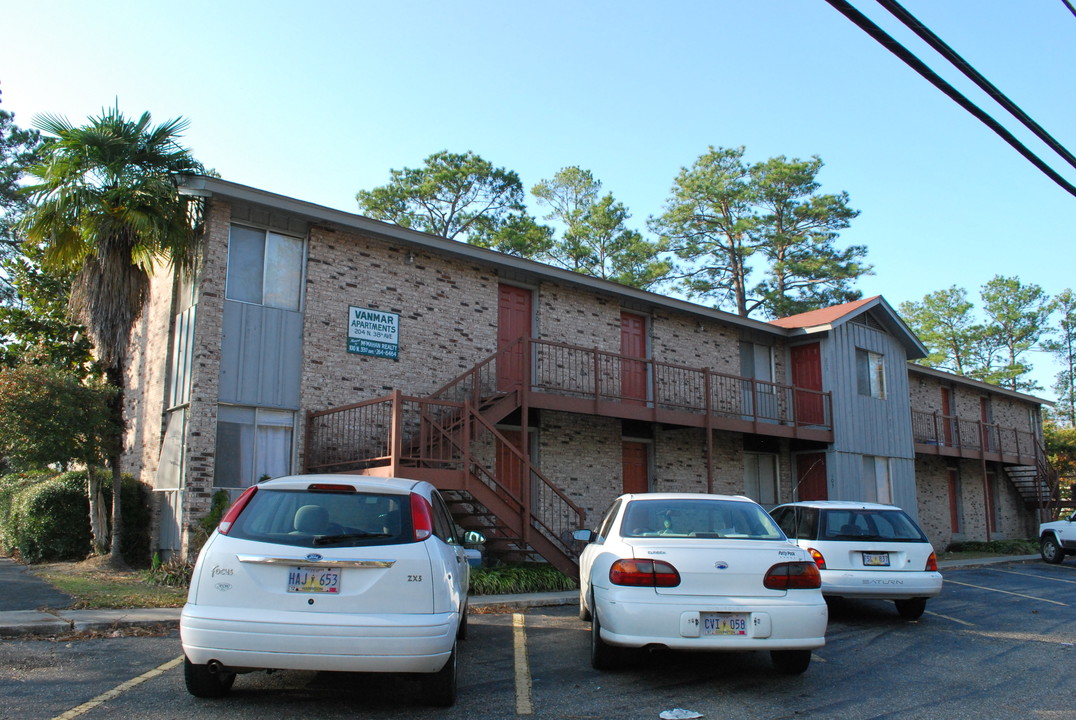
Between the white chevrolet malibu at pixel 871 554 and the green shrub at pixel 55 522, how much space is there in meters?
12.2

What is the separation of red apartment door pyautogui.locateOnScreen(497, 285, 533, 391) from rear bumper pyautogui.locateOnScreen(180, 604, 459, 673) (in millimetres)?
10547

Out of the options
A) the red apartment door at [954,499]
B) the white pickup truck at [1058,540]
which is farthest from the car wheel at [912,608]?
the red apartment door at [954,499]

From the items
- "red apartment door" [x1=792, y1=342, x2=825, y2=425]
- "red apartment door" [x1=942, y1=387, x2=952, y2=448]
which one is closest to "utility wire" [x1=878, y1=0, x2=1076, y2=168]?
"red apartment door" [x1=792, y1=342, x2=825, y2=425]

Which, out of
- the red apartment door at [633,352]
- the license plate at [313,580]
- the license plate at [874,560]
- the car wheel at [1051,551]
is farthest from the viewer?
the car wheel at [1051,551]

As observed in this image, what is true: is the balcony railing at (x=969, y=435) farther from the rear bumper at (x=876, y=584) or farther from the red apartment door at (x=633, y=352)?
the rear bumper at (x=876, y=584)

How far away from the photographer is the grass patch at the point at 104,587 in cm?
955

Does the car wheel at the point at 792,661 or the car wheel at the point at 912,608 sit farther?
the car wheel at the point at 912,608

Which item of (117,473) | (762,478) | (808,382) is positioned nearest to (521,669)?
(117,473)

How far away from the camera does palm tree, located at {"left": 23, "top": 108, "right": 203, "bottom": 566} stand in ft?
42.7

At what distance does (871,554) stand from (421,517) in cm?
651

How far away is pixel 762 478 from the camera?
20625mm

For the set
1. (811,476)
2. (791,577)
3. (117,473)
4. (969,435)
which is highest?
(969,435)

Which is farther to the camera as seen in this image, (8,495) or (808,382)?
(808,382)

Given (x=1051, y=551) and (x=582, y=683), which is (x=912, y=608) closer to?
(x=582, y=683)
